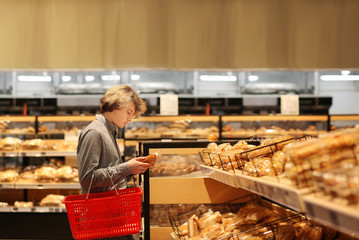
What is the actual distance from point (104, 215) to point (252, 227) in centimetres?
87

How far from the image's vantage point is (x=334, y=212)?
35.4 inches

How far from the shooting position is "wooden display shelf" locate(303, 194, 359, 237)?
0.84 m

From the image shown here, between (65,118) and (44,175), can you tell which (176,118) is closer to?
(65,118)

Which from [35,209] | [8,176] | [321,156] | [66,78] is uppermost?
[66,78]

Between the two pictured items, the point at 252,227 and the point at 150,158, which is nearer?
the point at 252,227

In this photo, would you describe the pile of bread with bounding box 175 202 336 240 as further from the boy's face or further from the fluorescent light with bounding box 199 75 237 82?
the fluorescent light with bounding box 199 75 237 82

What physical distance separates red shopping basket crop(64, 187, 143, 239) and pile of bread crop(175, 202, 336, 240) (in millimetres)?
350

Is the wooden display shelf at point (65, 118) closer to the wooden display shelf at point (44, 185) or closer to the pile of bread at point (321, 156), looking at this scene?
the wooden display shelf at point (44, 185)

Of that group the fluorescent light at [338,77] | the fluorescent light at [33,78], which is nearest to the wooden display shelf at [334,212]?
the fluorescent light at [33,78]

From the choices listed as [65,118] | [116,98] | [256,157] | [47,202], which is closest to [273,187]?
[256,157]

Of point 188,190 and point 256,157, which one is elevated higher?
point 256,157

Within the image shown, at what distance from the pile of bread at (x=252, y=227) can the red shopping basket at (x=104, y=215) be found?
350mm

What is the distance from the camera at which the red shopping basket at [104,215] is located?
216 centimetres

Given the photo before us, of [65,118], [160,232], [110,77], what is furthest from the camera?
[110,77]
